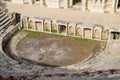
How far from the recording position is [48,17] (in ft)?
111

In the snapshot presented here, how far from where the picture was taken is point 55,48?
30.6 m

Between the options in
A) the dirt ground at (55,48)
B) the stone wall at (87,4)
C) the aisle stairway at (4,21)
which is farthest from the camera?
the stone wall at (87,4)

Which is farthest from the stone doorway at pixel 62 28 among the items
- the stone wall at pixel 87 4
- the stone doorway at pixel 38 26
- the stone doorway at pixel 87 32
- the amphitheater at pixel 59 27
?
the stone wall at pixel 87 4

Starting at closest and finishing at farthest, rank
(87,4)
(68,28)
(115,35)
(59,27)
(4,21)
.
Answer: (115,35) → (68,28) → (59,27) → (4,21) → (87,4)

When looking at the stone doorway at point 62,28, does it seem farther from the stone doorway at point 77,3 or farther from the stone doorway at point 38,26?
the stone doorway at point 77,3

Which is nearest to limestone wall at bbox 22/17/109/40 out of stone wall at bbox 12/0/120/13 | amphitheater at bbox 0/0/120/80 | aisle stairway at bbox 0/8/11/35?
amphitheater at bbox 0/0/120/80

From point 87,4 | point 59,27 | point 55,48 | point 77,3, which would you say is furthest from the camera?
point 77,3

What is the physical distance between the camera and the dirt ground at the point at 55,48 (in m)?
28.8

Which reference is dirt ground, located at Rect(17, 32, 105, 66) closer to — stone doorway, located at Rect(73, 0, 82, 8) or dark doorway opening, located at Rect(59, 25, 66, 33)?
dark doorway opening, located at Rect(59, 25, 66, 33)

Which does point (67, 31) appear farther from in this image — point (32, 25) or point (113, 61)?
point (113, 61)

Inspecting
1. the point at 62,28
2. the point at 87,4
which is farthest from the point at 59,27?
the point at 87,4

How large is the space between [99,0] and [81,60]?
9.20 m

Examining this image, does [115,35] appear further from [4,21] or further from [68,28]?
[4,21]

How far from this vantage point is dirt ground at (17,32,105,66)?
2883cm
